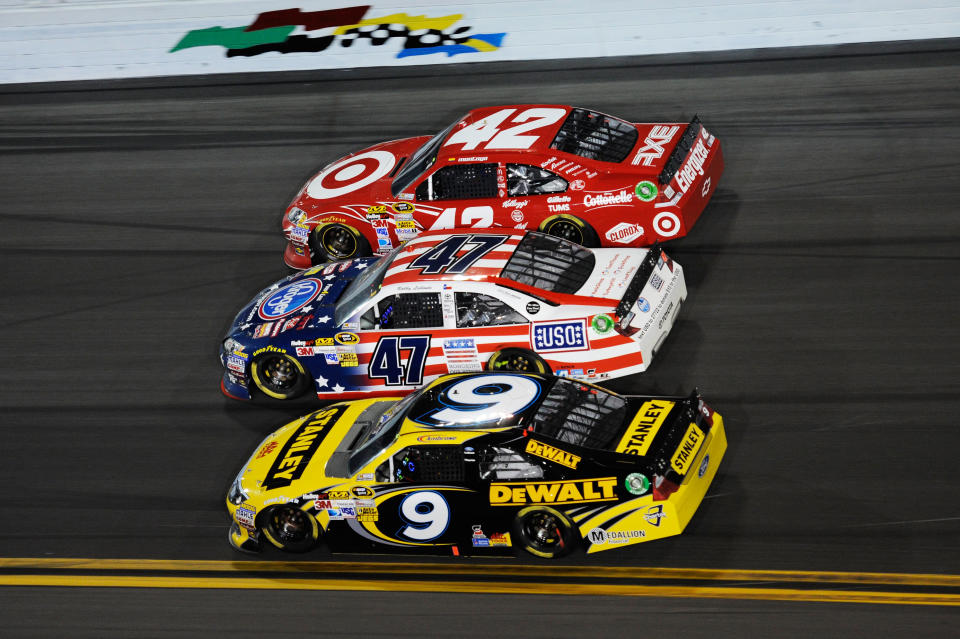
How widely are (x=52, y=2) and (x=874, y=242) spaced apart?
45.8ft

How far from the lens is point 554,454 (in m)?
8.44

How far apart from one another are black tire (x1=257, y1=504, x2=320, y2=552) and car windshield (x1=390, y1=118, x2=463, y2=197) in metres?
4.73

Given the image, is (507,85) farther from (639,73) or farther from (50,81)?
(50,81)

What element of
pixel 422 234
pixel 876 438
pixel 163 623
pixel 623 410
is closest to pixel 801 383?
pixel 876 438

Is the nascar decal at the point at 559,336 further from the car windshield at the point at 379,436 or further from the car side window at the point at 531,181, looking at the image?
the car side window at the point at 531,181

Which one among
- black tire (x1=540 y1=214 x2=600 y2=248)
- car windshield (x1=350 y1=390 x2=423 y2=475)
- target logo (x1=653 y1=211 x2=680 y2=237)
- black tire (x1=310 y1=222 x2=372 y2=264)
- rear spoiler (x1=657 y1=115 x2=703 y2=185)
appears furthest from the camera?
black tire (x1=310 y1=222 x2=372 y2=264)

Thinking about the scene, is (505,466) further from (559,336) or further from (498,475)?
(559,336)

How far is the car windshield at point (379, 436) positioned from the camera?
897 centimetres

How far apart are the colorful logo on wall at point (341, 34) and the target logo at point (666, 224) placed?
6.60 m

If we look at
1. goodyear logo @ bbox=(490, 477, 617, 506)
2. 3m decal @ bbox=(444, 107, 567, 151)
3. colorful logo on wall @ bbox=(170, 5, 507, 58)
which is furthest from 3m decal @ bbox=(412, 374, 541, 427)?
colorful logo on wall @ bbox=(170, 5, 507, 58)

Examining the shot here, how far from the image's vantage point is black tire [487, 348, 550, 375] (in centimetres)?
1036

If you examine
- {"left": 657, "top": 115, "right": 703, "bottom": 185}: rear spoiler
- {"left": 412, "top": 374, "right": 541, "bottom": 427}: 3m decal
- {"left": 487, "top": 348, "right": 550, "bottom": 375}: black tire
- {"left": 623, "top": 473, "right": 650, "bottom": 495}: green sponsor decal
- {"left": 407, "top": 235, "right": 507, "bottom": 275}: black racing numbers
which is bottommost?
{"left": 487, "top": 348, "right": 550, "bottom": 375}: black tire

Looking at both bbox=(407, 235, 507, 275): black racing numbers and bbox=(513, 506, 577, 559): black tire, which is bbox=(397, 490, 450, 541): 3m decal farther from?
bbox=(407, 235, 507, 275): black racing numbers

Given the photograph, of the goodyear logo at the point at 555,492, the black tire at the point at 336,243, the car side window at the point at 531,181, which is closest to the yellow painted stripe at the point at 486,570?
the goodyear logo at the point at 555,492
